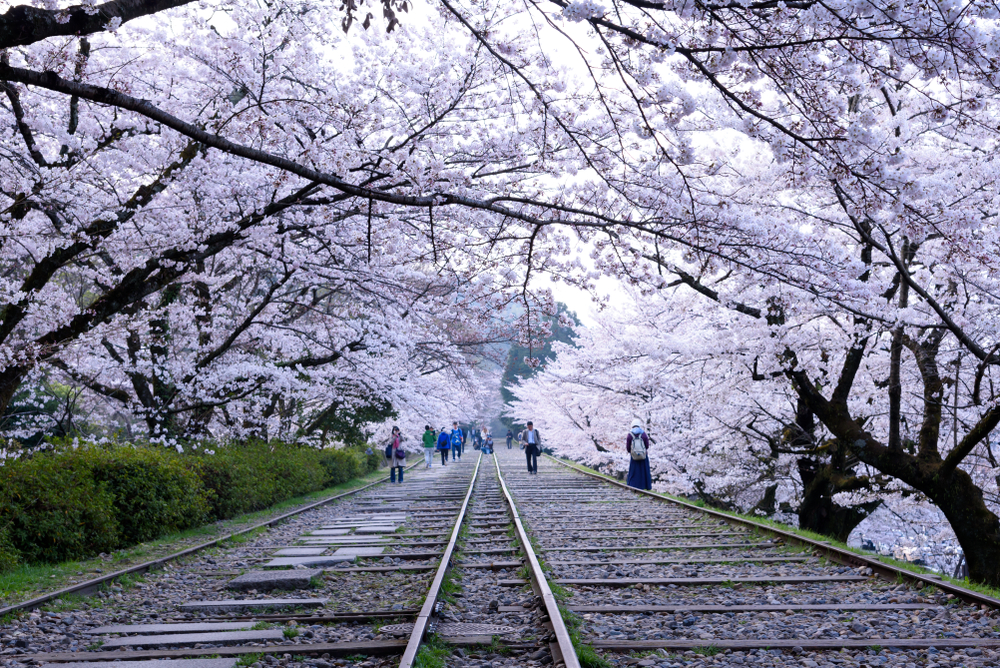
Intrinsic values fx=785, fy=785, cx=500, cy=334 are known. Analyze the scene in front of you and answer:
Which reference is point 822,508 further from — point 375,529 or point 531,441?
point 531,441

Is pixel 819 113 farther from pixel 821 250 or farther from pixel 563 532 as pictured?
pixel 563 532

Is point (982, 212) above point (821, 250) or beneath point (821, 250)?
above

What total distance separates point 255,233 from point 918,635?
9259 millimetres

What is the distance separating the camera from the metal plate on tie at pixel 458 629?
5.32 meters

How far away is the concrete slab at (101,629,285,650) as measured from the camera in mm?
5215

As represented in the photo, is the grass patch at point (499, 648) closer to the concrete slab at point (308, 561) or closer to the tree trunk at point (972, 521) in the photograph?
the concrete slab at point (308, 561)

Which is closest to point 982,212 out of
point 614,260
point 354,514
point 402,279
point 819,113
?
point 614,260

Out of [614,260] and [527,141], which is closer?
[614,260]

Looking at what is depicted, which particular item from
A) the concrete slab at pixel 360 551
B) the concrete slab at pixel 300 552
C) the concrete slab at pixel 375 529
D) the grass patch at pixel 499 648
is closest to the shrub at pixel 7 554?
the concrete slab at pixel 300 552

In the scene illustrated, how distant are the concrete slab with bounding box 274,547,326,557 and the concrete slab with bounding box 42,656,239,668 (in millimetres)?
4522

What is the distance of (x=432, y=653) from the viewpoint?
4766 millimetres

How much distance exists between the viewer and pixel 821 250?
9625mm

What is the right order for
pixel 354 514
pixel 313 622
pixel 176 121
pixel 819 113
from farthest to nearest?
1. pixel 354 514
2. pixel 313 622
3. pixel 819 113
4. pixel 176 121

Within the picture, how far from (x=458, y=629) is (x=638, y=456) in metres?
11.8
